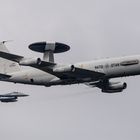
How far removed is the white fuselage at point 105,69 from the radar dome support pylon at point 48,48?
2.75m

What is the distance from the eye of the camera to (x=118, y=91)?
396 feet

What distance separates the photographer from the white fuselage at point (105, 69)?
4341 inches

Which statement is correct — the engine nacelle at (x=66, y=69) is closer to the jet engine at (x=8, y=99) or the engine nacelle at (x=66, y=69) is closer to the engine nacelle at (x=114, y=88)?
the jet engine at (x=8, y=99)

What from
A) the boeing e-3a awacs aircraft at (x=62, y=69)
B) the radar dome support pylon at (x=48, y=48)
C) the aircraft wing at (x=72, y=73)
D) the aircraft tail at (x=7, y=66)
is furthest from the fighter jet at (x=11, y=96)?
the aircraft wing at (x=72, y=73)

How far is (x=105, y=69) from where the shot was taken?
110750 mm

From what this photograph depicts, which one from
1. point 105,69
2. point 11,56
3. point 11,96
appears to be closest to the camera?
point 11,56

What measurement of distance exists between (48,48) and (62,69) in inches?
231

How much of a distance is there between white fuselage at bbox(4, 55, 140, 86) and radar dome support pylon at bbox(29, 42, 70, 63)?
2.75 metres

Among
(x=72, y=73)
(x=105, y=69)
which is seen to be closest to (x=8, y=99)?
(x=72, y=73)

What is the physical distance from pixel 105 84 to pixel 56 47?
1064 cm

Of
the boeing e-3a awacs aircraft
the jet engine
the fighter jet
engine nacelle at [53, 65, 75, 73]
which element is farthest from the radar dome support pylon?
the jet engine

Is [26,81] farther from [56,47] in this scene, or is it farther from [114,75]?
[114,75]

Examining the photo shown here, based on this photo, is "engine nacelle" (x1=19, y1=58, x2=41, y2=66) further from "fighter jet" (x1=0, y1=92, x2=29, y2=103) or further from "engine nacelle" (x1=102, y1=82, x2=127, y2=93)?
"engine nacelle" (x1=102, y1=82, x2=127, y2=93)

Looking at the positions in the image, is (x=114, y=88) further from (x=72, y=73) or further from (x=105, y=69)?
(x=72, y=73)
